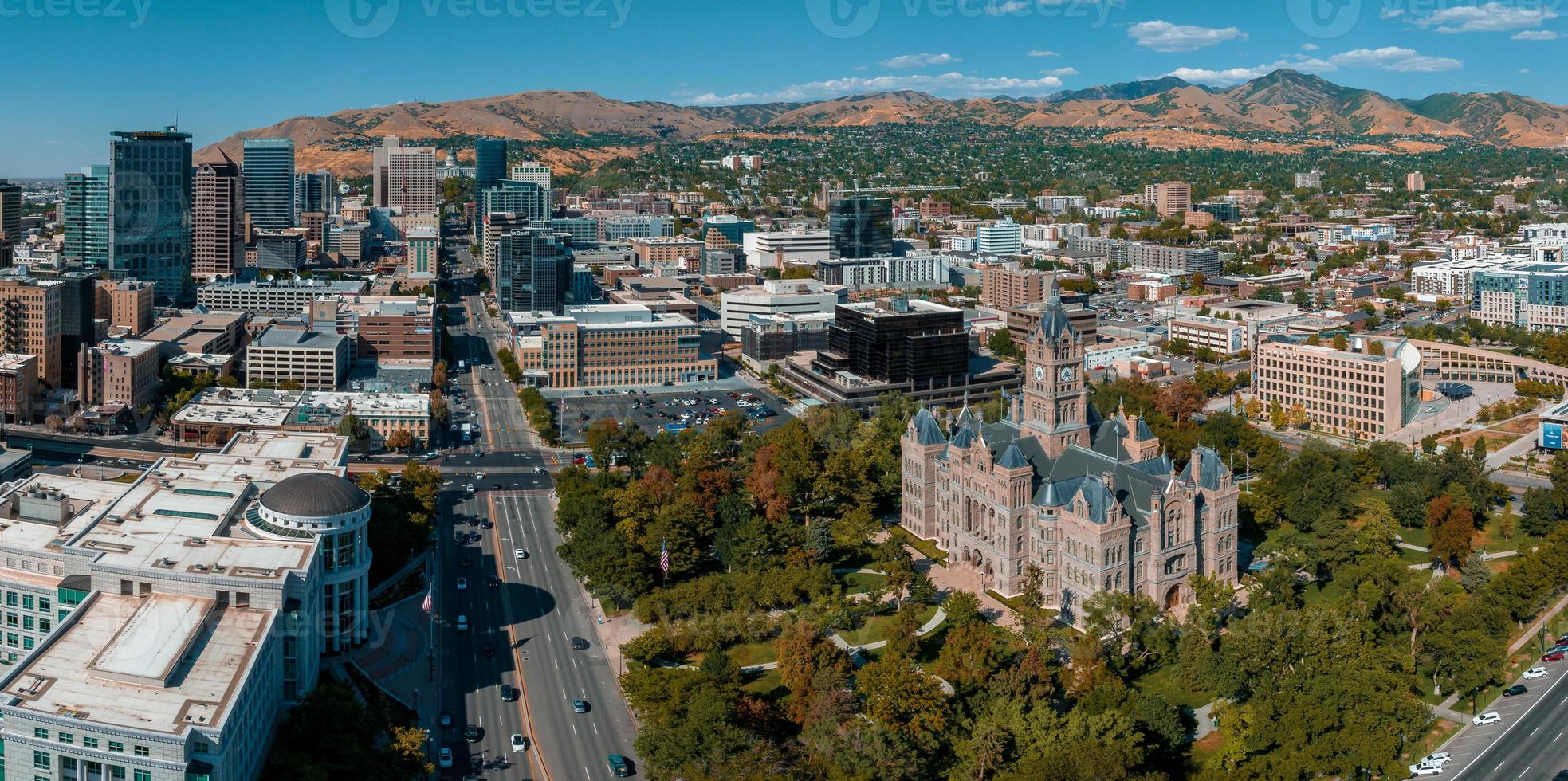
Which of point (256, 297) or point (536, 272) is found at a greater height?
point (536, 272)

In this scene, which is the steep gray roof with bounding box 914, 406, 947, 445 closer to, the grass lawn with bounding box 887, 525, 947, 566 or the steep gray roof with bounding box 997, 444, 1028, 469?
the grass lawn with bounding box 887, 525, 947, 566

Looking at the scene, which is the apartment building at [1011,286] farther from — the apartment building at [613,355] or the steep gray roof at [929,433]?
the steep gray roof at [929,433]

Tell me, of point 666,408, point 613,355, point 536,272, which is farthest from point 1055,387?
point 536,272

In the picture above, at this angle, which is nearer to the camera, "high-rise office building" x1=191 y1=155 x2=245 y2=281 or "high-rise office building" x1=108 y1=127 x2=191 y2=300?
"high-rise office building" x1=108 y1=127 x2=191 y2=300

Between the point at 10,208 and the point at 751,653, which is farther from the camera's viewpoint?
the point at 10,208

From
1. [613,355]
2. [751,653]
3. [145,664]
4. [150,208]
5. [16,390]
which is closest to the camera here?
[145,664]

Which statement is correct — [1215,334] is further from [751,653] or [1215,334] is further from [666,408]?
[751,653]

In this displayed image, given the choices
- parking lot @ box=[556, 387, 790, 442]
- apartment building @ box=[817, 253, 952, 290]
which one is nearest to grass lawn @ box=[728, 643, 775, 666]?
parking lot @ box=[556, 387, 790, 442]

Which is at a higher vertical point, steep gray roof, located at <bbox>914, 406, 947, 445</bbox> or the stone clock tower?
the stone clock tower
